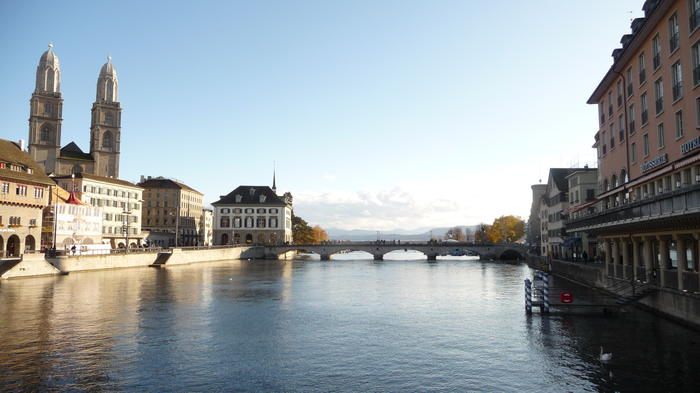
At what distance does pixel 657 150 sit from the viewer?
38375 mm

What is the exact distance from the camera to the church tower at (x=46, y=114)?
142 meters

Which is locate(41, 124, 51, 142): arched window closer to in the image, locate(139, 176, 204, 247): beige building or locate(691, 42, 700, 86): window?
locate(139, 176, 204, 247): beige building

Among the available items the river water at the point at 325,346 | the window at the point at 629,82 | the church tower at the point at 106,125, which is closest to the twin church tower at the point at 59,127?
the church tower at the point at 106,125

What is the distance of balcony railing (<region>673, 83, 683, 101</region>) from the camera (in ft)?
A: 111

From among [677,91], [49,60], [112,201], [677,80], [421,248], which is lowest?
[421,248]

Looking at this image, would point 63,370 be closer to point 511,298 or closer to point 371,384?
point 371,384

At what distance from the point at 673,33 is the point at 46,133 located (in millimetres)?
155124

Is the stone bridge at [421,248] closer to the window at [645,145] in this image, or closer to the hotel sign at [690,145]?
the window at [645,145]

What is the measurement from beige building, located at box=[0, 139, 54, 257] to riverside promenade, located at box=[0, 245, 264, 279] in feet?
14.5

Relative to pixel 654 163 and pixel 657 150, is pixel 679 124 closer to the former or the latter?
pixel 657 150

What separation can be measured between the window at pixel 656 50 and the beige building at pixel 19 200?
7313 centimetres

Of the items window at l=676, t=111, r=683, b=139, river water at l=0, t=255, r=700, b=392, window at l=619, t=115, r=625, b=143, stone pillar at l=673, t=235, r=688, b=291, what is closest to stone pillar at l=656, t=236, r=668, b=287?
stone pillar at l=673, t=235, r=688, b=291

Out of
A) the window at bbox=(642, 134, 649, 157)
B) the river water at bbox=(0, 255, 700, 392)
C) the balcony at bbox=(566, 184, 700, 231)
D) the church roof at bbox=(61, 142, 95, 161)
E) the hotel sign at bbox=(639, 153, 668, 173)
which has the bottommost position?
the river water at bbox=(0, 255, 700, 392)

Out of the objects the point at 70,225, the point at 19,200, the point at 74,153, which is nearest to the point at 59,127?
the point at 74,153
